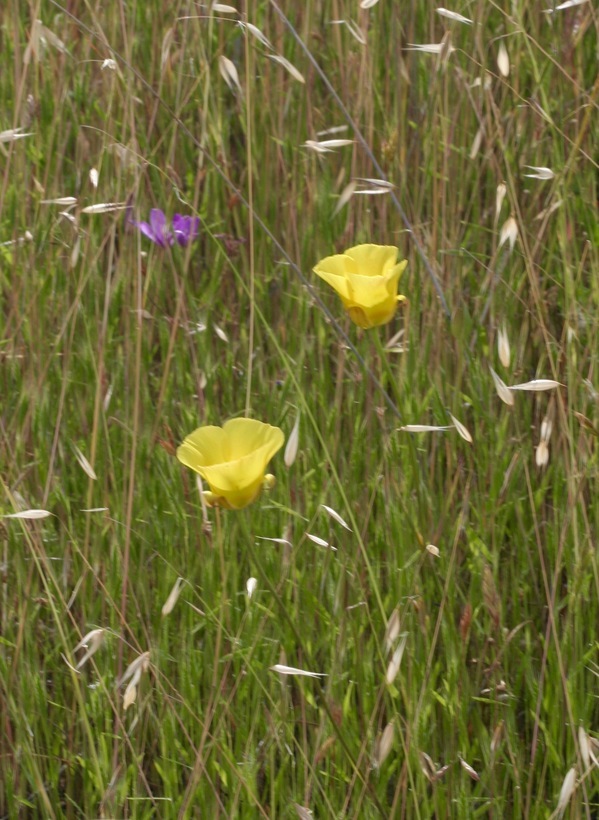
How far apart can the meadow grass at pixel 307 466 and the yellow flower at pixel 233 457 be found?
0.03 m

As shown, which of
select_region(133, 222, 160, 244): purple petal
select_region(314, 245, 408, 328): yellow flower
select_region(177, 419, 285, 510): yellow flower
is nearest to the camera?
select_region(177, 419, 285, 510): yellow flower

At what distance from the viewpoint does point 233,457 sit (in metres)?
0.79

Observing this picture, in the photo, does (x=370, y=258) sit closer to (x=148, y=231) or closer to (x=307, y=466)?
(x=307, y=466)

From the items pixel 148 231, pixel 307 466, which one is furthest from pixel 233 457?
pixel 148 231

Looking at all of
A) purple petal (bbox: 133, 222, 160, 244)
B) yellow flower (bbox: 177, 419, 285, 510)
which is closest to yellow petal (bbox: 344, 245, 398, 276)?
yellow flower (bbox: 177, 419, 285, 510)

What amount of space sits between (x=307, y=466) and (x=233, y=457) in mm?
363

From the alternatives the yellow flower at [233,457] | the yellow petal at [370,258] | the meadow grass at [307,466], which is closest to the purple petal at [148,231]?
the meadow grass at [307,466]

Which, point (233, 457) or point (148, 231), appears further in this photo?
point (148, 231)

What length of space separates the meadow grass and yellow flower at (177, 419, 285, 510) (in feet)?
0.10

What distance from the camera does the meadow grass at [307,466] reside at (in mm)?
903

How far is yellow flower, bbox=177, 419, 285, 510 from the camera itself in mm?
715

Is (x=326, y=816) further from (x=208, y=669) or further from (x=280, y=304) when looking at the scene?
(x=280, y=304)

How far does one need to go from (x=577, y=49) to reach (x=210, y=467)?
0.97 metres

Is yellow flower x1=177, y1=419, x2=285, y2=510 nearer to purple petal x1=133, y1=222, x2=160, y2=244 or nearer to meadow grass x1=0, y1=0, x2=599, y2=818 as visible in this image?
meadow grass x1=0, y1=0, x2=599, y2=818
